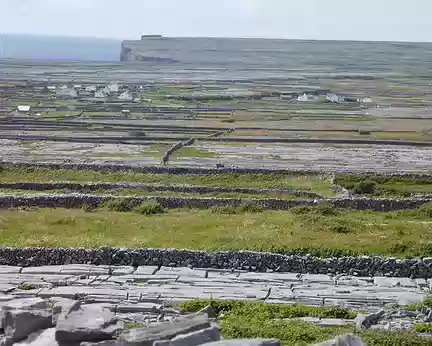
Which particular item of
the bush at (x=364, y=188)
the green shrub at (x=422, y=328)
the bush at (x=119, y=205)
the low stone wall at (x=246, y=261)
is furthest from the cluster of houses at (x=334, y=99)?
the green shrub at (x=422, y=328)

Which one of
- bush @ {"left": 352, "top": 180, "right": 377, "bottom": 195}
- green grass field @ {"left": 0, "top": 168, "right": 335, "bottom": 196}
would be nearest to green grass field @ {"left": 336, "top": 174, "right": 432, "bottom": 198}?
bush @ {"left": 352, "top": 180, "right": 377, "bottom": 195}

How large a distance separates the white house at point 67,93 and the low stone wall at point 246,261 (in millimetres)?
104973

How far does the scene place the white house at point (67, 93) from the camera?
415 ft

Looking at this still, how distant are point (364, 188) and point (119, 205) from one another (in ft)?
58.7

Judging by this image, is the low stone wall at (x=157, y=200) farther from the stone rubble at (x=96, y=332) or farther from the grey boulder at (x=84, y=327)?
the grey boulder at (x=84, y=327)

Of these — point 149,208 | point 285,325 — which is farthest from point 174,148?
point 285,325

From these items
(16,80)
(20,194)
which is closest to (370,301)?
(20,194)

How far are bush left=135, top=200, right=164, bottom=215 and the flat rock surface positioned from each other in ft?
36.4

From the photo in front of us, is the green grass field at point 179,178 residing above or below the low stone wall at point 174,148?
below

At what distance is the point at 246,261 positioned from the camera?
77.2 ft

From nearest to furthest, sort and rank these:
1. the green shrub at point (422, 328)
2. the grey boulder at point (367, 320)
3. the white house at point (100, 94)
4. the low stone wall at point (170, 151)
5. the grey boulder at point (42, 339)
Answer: the grey boulder at point (42, 339), the green shrub at point (422, 328), the grey boulder at point (367, 320), the low stone wall at point (170, 151), the white house at point (100, 94)

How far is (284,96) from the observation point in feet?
435

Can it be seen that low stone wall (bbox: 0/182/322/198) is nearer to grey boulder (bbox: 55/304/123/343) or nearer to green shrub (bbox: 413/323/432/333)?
green shrub (bbox: 413/323/432/333)

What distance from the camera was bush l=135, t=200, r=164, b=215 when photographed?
34.2m
